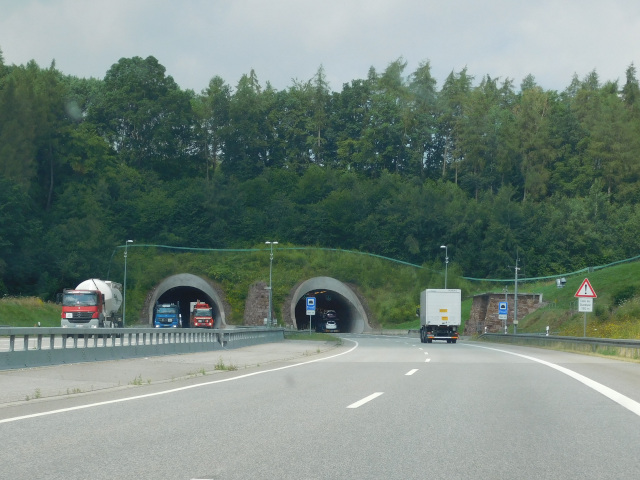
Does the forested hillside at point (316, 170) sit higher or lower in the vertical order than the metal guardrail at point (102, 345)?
higher

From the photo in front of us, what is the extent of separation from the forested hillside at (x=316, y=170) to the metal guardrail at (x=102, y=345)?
45.9 metres

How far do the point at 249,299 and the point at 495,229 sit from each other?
105ft

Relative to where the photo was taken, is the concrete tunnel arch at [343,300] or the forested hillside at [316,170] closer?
the concrete tunnel arch at [343,300]

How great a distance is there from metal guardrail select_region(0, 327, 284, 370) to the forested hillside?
45.9 metres

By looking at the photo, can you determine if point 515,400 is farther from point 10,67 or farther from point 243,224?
point 10,67

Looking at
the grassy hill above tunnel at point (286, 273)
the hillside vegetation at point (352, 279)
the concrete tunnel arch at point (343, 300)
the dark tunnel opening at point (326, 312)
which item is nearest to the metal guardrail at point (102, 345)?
the hillside vegetation at point (352, 279)

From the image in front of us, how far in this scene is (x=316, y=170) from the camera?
113375 millimetres

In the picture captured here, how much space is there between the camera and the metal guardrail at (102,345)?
17125mm

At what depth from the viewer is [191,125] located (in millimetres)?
118438

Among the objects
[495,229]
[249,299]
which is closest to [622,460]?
[249,299]

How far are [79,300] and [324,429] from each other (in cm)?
3992

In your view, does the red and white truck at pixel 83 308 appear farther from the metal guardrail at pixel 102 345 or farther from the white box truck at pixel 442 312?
the white box truck at pixel 442 312

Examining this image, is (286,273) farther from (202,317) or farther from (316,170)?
(316,170)

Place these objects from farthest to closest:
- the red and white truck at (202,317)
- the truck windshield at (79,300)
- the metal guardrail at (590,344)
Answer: the red and white truck at (202,317)
the truck windshield at (79,300)
the metal guardrail at (590,344)
